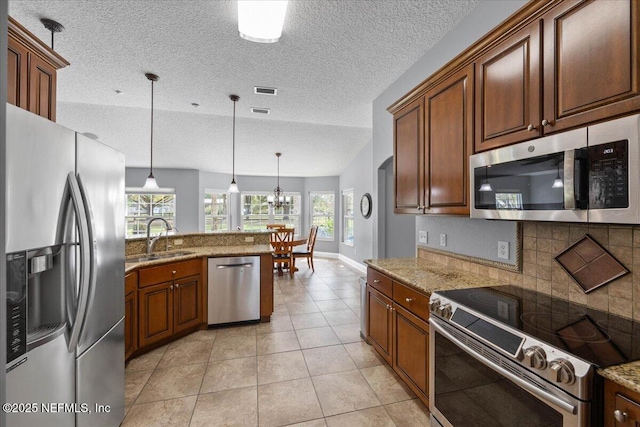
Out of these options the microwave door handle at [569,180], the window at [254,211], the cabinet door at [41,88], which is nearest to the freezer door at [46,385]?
the cabinet door at [41,88]

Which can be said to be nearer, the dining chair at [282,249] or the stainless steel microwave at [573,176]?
the stainless steel microwave at [573,176]

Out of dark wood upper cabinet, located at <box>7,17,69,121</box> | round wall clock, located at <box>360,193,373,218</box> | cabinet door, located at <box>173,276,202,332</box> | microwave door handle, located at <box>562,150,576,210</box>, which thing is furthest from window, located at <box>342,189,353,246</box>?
microwave door handle, located at <box>562,150,576,210</box>

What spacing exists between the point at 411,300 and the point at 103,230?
199 cm

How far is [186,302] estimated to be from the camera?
312 cm

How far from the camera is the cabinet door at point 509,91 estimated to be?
1403mm

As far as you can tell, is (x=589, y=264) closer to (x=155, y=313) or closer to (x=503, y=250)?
(x=503, y=250)

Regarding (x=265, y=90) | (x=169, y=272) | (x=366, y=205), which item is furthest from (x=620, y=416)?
(x=366, y=205)

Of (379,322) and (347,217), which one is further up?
(347,217)

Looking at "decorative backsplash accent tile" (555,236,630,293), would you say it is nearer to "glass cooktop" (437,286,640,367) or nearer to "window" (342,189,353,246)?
"glass cooktop" (437,286,640,367)

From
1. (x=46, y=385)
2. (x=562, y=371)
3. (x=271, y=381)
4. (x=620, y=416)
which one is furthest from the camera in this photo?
(x=271, y=381)

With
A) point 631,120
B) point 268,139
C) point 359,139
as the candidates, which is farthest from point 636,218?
point 268,139

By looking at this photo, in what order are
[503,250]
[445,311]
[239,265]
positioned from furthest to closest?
1. [239,265]
2. [503,250]
3. [445,311]

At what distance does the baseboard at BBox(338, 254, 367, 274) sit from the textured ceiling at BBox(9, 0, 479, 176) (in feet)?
9.95

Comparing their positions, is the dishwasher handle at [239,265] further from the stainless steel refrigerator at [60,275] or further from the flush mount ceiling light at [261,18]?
the flush mount ceiling light at [261,18]
